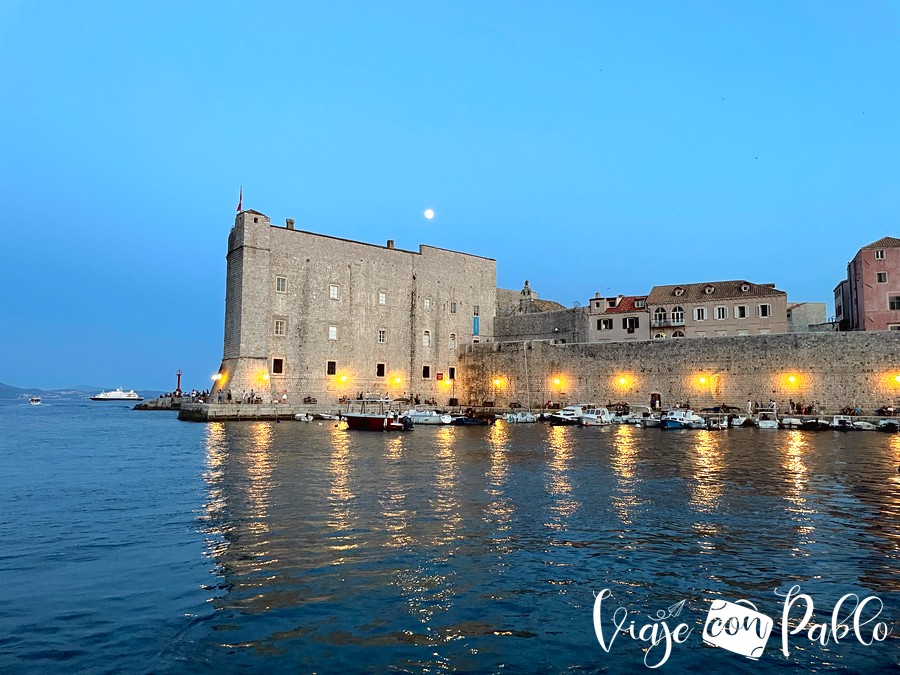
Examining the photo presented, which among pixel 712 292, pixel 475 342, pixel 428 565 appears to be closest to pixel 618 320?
pixel 712 292

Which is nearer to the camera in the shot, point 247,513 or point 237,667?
point 237,667

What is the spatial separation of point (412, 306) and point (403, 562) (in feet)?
150

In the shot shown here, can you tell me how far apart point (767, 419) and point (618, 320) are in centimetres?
1693

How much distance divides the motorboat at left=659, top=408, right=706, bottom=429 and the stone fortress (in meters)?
5.42

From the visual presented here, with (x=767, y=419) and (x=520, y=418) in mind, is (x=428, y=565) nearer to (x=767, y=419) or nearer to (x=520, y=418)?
(x=767, y=419)

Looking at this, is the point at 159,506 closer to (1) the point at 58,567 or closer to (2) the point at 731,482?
(1) the point at 58,567

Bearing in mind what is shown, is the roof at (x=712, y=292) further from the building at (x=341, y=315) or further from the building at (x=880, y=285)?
the building at (x=341, y=315)

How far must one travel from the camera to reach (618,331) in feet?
173

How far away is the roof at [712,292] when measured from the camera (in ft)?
156

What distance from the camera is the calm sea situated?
5664mm

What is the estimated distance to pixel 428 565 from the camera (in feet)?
27.0

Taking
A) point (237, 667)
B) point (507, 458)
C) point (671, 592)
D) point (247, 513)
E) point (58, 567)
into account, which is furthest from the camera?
point (507, 458)

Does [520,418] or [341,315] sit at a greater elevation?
[341,315]

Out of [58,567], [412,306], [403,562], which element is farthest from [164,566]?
[412,306]
